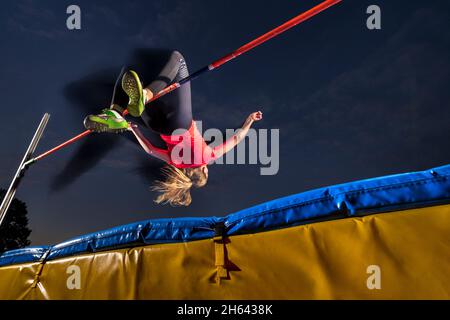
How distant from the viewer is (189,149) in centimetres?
478

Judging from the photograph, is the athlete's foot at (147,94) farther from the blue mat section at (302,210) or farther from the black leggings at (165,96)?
the blue mat section at (302,210)

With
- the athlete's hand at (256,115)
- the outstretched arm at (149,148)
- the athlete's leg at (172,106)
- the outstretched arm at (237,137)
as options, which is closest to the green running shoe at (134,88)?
the athlete's leg at (172,106)

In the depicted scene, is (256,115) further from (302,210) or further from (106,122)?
(302,210)

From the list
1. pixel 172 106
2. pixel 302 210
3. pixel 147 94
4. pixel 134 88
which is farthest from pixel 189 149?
pixel 302 210

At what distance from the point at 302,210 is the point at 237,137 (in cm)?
399

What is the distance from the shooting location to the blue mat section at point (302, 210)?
3.60ft

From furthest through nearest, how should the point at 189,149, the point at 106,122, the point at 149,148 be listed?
the point at 149,148, the point at 189,149, the point at 106,122

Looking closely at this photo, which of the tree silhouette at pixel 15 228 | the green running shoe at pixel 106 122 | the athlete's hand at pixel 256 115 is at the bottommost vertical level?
the tree silhouette at pixel 15 228

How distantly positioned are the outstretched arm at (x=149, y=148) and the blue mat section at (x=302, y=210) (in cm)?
311

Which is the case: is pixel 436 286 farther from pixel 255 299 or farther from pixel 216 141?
pixel 216 141

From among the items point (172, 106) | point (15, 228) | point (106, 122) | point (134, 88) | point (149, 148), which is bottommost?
point (15, 228)

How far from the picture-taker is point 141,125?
15.3 feet
